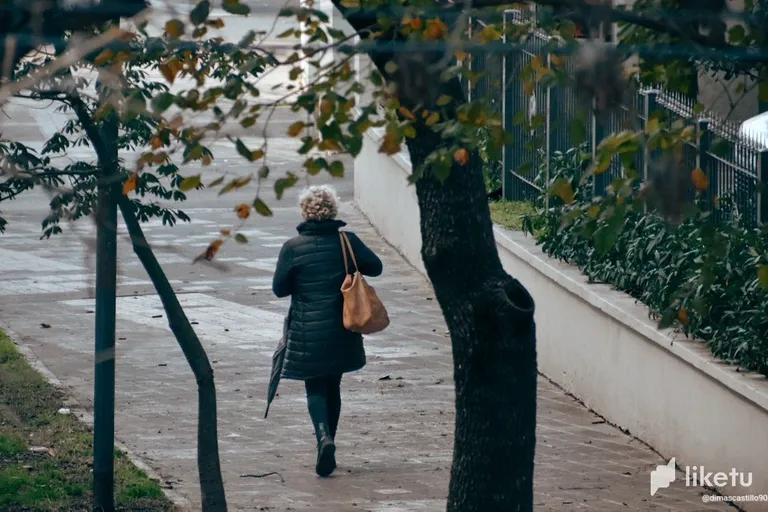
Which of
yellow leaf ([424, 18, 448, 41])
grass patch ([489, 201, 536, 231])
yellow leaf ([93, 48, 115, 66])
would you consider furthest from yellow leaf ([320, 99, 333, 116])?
grass patch ([489, 201, 536, 231])

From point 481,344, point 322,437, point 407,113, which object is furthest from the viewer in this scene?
point 322,437

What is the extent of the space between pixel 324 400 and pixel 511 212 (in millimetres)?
4930

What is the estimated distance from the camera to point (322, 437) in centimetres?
857

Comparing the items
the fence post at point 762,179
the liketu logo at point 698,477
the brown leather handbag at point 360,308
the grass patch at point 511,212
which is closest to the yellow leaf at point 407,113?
the brown leather handbag at point 360,308

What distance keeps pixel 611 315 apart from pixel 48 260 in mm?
8252

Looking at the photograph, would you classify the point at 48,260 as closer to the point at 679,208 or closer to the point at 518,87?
the point at 518,87

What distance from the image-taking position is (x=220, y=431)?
376 inches

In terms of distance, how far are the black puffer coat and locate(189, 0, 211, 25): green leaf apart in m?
4.02

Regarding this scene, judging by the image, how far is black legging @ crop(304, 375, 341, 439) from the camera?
8.73 meters

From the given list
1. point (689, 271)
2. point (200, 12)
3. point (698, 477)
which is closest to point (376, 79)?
point (200, 12)

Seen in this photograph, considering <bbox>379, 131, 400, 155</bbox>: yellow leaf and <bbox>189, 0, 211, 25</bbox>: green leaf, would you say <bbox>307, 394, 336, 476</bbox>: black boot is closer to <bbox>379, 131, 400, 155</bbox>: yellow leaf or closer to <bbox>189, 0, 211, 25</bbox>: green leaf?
<bbox>379, 131, 400, 155</bbox>: yellow leaf

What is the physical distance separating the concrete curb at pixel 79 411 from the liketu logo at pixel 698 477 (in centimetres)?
282

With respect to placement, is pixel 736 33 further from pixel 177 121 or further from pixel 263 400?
pixel 263 400

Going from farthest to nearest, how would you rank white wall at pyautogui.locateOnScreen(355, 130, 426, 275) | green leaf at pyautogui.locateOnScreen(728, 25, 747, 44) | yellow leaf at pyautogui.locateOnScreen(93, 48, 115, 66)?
white wall at pyautogui.locateOnScreen(355, 130, 426, 275) < green leaf at pyautogui.locateOnScreen(728, 25, 747, 44) < yellow leaf at pyautogui.locateOnScreen(93, 48, 115, 66)
